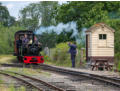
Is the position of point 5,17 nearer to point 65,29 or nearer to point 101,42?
point 65,29

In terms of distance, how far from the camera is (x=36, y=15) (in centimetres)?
2988

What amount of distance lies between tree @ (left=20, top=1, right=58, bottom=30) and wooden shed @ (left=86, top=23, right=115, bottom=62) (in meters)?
9.68

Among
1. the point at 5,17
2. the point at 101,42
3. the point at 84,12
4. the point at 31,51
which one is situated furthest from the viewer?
the point at 5,17

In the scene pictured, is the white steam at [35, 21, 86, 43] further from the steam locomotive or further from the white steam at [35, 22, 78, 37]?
the steam locomotive

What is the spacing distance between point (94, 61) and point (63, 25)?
15667 millimetres

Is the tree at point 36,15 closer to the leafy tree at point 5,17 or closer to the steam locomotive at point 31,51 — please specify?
the steam locomotive at point 31,51

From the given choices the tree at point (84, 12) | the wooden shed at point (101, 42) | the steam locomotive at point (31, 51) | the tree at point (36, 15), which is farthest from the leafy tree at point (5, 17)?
the wooden shed at point (101, 42)

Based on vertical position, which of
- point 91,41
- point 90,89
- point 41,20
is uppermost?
point 41,20

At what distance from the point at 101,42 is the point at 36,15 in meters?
11.6

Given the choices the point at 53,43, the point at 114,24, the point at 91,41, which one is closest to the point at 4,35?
the point at 53,43

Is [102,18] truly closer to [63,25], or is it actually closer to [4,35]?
[63,25]

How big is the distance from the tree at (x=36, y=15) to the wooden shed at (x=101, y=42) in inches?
381

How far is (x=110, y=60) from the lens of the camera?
19.5 m

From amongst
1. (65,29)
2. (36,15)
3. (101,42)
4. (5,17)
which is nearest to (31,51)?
(101,42)
